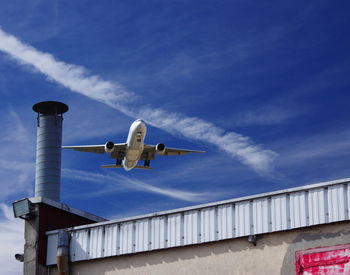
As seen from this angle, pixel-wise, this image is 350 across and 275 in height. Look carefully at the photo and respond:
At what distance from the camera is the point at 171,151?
61656mm

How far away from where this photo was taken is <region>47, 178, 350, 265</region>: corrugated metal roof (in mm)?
17109

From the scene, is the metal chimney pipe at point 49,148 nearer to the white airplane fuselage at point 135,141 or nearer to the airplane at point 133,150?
the airplane at point 133,150

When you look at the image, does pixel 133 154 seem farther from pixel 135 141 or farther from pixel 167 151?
pixel 167 151

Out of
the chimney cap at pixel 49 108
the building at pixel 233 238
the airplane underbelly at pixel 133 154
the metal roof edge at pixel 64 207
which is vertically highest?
the chimney cap at pixel 49 108

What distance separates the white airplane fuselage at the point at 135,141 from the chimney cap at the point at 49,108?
641 inches

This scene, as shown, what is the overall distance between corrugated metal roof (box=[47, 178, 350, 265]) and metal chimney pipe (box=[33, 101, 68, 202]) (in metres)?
41.2

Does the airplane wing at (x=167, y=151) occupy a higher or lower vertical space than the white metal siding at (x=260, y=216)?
higher

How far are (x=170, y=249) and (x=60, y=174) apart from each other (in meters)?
46.4

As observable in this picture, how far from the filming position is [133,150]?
177 feet

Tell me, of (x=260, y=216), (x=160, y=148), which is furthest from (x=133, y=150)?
(x=260, y=216)

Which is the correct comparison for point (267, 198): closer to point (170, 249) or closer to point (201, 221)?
point (201, 221)

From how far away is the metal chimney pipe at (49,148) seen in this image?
206 ft

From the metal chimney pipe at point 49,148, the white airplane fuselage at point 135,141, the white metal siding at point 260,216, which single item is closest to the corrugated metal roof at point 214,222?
the white metal siding at point 260,216

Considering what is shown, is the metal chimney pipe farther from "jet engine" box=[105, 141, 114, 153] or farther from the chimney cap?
"jet engine" box=[105, 141, 114, 153]
